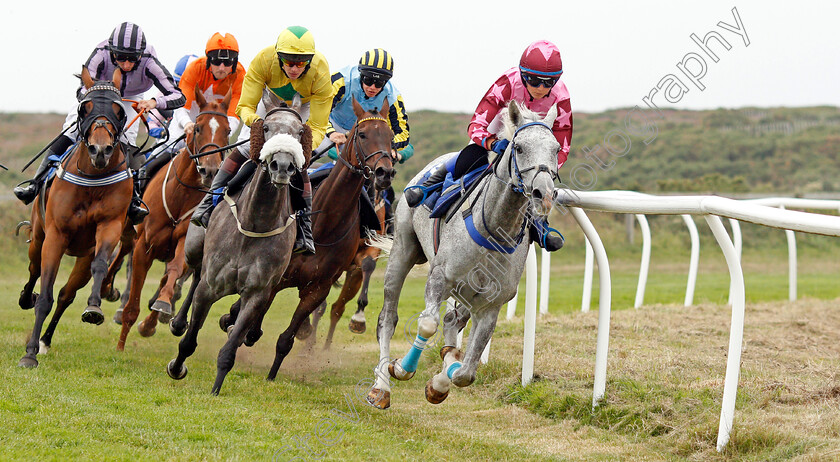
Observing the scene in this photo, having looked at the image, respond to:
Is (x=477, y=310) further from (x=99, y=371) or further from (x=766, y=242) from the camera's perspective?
(x=766, y=242)

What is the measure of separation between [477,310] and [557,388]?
99cm

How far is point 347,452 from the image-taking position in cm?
462

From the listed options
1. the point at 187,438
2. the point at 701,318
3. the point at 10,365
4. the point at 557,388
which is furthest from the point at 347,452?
the point at 701,318

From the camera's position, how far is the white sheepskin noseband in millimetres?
5471

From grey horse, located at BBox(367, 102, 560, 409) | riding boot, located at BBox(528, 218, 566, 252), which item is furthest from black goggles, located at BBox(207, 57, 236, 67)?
riding boot, located at BBox(528, 218, 566, 252)

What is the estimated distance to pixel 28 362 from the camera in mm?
6500

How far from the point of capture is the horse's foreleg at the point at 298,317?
707cm

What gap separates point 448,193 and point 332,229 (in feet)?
5.67

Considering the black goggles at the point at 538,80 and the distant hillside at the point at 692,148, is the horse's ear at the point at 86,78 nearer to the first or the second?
the black goggles at the point at 538,80

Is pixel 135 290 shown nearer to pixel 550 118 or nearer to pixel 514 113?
pixel 514 113

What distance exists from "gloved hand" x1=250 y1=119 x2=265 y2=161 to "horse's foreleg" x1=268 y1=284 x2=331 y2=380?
1.65m

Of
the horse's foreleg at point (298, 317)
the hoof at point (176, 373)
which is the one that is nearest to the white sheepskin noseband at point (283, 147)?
the hoof at point (176, 373)

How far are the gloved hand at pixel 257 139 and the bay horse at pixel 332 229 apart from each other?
1.09 meters

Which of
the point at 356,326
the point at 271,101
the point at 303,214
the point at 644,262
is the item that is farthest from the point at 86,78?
the point at 644,262
